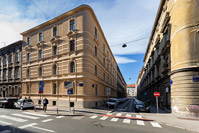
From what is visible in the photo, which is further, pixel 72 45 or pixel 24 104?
pixel 72 45

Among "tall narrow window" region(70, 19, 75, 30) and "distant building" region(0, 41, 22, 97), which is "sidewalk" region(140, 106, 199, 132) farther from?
"distant building" region(0, 41, 22, 97)

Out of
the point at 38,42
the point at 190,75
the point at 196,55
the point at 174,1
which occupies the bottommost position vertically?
the point at 190,75

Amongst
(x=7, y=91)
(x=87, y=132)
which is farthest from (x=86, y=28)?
(x=7, y=91)

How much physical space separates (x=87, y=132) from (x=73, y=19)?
58.8 feet

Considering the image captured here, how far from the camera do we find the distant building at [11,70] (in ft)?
92.0

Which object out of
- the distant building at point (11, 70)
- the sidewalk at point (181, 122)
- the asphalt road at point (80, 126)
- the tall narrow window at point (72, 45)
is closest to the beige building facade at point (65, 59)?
the tall narrow window at point (72, 45)

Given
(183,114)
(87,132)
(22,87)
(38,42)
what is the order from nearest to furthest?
(87,132) < (183,114) < (38,42) < (22,87)

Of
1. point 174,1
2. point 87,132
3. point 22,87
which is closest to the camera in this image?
point 87,132

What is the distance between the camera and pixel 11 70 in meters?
30.1

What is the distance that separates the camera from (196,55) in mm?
12695

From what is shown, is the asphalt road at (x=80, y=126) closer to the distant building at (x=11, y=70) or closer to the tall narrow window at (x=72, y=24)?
the tall narrow window at (x=72, y=24)

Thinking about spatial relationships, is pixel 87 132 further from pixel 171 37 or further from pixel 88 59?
pixel 171 37

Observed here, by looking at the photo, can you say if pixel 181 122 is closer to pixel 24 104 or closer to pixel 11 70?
pixel 24 104

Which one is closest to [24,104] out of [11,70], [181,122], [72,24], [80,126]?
[80,126]
